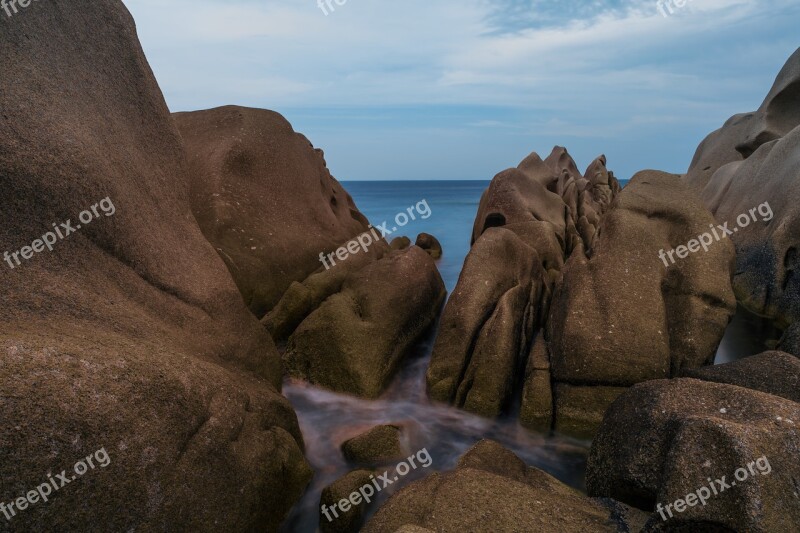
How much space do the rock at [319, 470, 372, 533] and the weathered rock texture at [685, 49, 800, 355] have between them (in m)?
4.76

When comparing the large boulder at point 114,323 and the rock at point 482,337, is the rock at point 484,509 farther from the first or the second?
the rock at point 482,337

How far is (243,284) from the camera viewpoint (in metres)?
7.57

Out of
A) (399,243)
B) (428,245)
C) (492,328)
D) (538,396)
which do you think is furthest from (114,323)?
(428,245)

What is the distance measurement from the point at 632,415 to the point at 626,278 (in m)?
2.65

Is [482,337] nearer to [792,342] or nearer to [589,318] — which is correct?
[589,318]

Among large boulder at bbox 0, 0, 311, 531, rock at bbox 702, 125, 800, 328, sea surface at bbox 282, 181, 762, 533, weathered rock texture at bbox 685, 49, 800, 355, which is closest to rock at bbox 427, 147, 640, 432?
sea surface at bbox 282, 181, 762, 533

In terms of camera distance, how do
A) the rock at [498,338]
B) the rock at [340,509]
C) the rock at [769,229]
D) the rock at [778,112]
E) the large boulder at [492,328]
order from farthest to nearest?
the rock at [778,112]
the rock at [769,229]
the large boulder at [492,328]
the rock at [498,338]
the rock at [340,509]

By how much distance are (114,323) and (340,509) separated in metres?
2.26

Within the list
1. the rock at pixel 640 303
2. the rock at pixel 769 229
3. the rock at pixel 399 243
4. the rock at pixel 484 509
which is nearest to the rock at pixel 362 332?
the rock at pixel 640 303

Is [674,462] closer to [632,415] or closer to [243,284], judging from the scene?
[632,415]

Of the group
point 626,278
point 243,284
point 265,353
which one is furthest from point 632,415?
point 243,284

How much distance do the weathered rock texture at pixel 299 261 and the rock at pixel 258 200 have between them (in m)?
0.02

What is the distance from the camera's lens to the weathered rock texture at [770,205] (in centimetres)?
862

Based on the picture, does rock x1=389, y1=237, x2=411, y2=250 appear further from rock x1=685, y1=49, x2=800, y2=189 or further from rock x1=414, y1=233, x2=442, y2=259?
rock x1=685, y1=49, x2=800, y2=189
